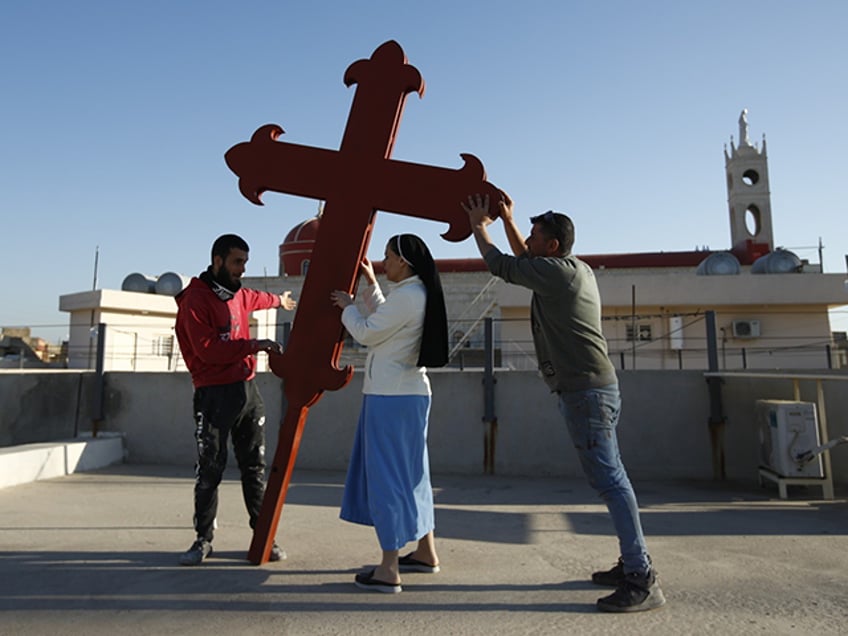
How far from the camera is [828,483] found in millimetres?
5695

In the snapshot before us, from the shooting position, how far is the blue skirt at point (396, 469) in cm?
306

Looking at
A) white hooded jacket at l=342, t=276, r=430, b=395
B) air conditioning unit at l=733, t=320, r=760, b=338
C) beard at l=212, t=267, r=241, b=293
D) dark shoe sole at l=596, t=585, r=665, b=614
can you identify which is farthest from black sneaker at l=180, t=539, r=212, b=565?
air conditioning unit at l=733, t=320, r=760, b=338

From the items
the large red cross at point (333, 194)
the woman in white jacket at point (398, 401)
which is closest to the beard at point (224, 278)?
the large red cross at point (333, 194)

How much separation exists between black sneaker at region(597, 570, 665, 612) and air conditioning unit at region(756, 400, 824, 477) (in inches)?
147

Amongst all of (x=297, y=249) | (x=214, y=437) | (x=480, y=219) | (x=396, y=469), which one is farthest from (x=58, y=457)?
(x=297, y=249)

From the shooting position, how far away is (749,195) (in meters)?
35.6

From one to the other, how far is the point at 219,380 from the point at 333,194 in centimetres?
130

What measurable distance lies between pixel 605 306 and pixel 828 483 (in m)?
14.0

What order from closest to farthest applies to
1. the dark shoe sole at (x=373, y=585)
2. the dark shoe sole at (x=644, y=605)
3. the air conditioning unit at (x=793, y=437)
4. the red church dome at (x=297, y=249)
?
the dark shoe sole at (x=644, y=605), the dark shoe sole at (x=373, y=585), the air conditioning unit at (x=793, y=437), the red church dome at (x=297, y=249)

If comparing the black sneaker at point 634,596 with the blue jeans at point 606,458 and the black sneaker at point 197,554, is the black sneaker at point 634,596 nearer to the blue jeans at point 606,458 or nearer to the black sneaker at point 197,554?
the blue jeans at point 606,458

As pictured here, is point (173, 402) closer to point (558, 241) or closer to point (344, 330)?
point (344, 330)

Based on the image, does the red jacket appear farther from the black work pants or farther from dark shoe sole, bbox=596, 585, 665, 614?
dark shoe sole, bbox=596, 585, 665, 614

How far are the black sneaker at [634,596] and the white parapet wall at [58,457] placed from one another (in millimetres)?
5844

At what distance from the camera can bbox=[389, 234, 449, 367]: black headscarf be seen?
316 cm
